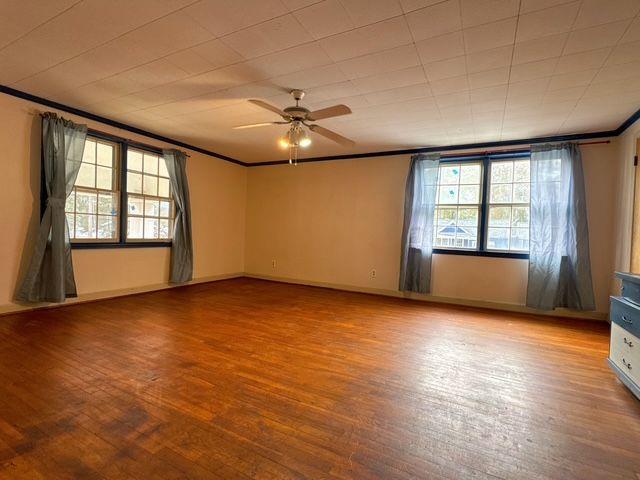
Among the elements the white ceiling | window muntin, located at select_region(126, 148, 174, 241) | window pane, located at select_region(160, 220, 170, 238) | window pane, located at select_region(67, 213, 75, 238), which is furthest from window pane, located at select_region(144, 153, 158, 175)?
window pane, located at select_region(67, 213, 75, 238)

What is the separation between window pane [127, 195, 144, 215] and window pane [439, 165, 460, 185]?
4.99m

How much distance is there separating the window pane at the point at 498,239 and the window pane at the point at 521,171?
0.79 meters

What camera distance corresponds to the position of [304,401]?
209 centimetres

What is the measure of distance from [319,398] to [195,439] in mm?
804

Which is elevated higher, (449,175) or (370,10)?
(370,10)

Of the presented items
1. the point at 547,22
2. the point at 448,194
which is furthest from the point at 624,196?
the point at 547,22

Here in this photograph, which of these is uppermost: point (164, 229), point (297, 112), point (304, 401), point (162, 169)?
point (297, 112)

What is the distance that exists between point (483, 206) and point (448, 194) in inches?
22.7

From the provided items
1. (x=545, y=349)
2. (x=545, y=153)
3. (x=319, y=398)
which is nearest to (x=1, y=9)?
(x=319, y=398)

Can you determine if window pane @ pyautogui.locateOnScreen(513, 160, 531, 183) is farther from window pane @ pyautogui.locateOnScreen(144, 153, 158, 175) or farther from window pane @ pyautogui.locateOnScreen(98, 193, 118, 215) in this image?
window pane @ pyautogui.locateOnScreen(98, 193, 118, 215)

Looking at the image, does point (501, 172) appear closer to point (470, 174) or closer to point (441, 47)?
point (470, 174)

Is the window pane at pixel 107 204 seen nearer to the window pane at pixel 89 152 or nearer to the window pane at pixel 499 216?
the window pane at pixel 89 152

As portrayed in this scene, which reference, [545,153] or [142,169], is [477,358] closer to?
[545,153]

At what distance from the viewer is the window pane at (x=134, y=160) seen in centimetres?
493
